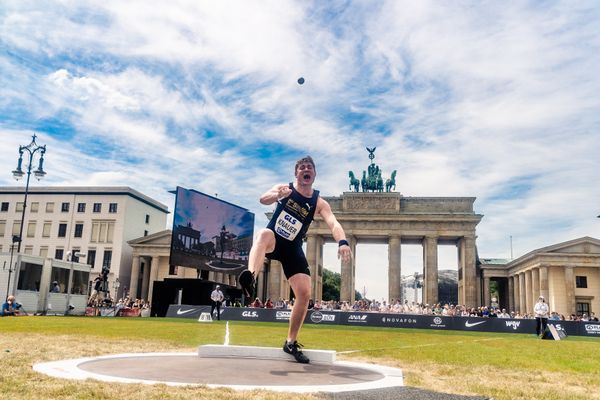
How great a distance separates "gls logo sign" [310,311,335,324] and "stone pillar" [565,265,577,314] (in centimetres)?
3813

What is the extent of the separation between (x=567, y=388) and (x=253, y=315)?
2690 centimetres

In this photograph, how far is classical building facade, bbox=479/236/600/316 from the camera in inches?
2253

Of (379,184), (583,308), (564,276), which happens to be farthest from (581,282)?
(379,184)

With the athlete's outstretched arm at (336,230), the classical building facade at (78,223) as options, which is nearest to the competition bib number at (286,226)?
the athlete's outstretched arm at (336,230)

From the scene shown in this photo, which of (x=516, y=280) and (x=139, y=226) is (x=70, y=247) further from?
(x=516, y=280)

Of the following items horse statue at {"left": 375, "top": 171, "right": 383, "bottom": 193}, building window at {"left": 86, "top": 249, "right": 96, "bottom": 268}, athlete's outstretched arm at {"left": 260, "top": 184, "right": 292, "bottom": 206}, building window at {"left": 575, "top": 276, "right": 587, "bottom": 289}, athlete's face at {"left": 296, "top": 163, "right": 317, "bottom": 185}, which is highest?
horse statue at {"left": 375, "top": 171, "right": 383, "bottom": 193}

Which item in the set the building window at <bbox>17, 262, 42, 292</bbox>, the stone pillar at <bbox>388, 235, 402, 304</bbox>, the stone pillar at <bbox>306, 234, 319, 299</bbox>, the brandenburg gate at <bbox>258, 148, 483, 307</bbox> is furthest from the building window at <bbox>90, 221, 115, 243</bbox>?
the stone pillar at <bbox>388, 235, 402, 304</bbox>

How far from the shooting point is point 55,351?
8547mm

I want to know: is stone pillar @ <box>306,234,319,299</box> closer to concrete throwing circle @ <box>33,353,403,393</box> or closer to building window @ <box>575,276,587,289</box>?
building window @ <box>575,276,587,289</box>

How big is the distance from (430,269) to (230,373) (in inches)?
2467

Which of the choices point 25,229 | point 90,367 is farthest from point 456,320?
point 25,229

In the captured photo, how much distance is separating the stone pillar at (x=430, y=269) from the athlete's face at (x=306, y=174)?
2348 inches

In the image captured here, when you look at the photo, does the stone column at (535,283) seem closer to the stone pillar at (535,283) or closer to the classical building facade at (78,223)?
the stone pillar at (535,283)

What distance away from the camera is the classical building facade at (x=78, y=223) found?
69.5 m
